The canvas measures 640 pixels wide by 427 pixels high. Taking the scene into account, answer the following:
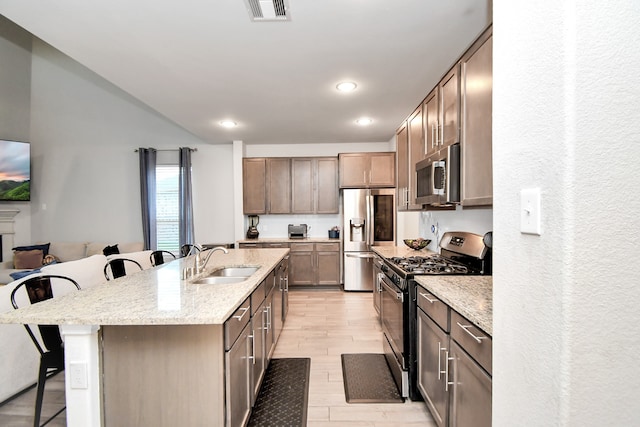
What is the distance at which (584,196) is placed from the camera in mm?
655

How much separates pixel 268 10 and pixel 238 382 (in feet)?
7.38

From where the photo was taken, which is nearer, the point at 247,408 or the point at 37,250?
the point at 247,408

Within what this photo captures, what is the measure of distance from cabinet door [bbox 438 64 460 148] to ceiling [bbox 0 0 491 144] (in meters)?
0.40

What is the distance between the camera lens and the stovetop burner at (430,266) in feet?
6.88

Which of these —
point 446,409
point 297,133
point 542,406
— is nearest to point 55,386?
point 446,409

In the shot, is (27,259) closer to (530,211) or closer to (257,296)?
(257,296)

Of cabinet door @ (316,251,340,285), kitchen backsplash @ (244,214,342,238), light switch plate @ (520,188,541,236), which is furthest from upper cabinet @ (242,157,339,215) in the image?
light switch plate @ (520,188,541,236)

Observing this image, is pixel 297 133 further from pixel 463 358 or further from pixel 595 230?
pixel 595 230

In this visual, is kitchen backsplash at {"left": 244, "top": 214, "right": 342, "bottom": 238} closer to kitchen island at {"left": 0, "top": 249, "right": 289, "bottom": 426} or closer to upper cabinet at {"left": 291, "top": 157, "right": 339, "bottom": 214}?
upper cabinet at {"left": 291, "top": 157, "right": 339, "bottom": 214}

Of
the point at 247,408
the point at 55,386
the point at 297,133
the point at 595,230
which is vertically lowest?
the point at 55,386

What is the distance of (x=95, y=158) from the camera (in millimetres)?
5680

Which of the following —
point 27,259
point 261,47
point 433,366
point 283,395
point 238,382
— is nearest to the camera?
point 238,382

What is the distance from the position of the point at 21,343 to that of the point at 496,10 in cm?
342

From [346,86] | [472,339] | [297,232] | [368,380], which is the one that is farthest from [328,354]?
[297,232]
